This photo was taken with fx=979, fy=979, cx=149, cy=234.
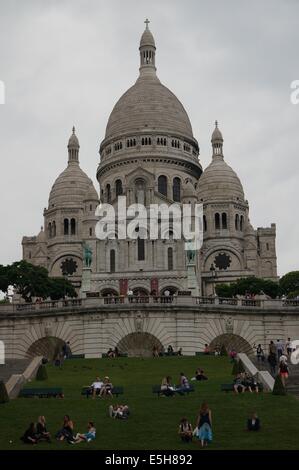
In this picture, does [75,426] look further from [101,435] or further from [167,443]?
[167,443]

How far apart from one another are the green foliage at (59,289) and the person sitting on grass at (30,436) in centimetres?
6668

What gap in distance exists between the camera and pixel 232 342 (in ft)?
191

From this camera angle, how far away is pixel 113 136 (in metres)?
136

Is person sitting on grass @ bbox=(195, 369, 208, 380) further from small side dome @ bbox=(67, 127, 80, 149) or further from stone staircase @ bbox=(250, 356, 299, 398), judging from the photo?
small side dome @ bbox=(67, 127, 80, 149)

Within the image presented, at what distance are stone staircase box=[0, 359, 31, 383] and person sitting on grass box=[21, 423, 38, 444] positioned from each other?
1712cm

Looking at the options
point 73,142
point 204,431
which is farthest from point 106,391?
point 73,142

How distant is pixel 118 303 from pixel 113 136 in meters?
80.2

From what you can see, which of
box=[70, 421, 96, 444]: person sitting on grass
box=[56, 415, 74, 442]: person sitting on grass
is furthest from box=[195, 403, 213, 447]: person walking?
box=[56, 415, 74, 442]: person sitting on grass

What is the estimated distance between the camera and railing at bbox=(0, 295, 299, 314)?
187ft

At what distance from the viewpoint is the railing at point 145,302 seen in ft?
187

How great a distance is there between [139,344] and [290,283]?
2038 inches

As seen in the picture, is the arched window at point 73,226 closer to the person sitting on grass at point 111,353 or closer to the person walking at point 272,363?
the person sitting on grass at point 111,353

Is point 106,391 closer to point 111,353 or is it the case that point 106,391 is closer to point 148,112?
point 111,353
